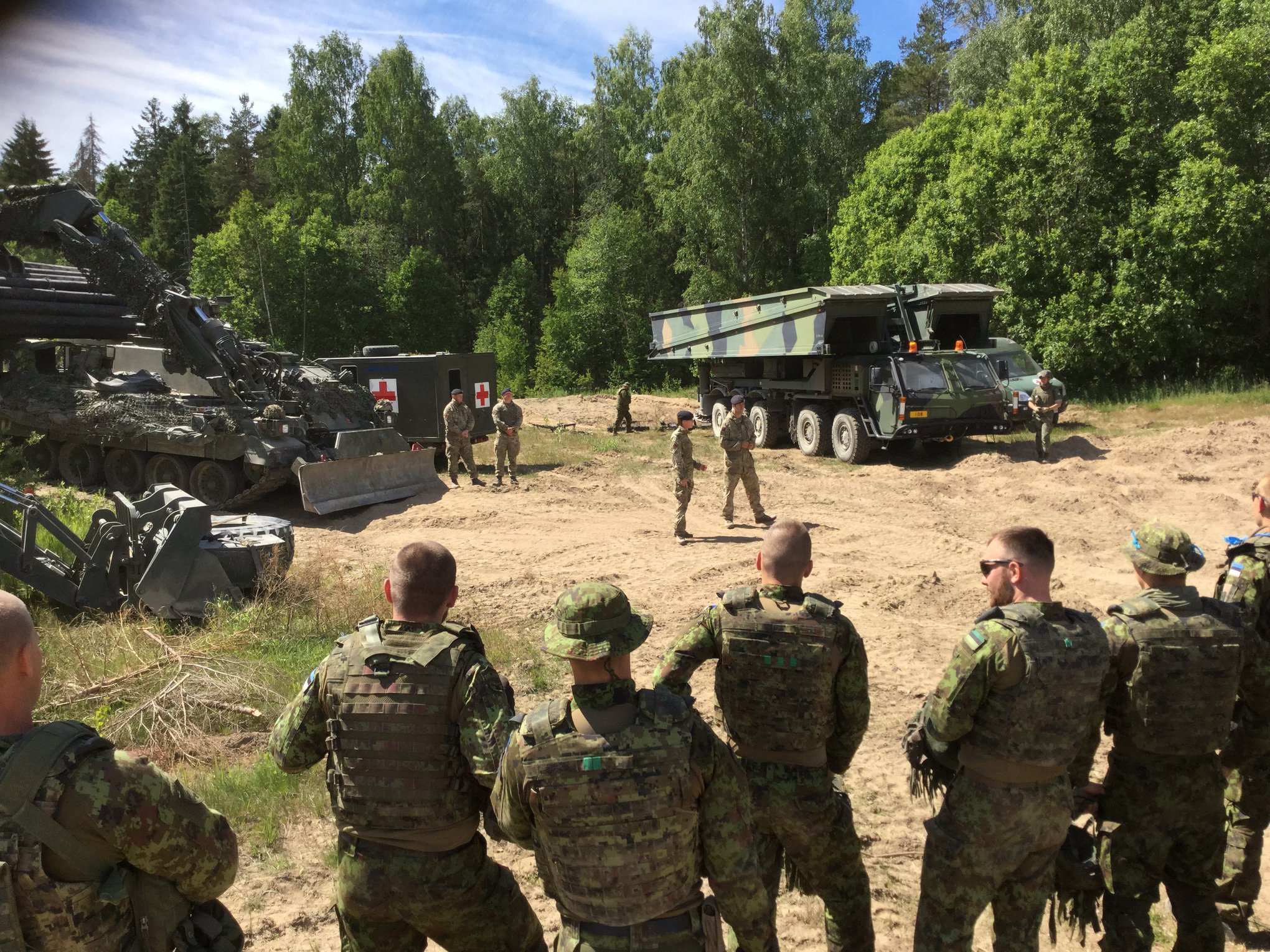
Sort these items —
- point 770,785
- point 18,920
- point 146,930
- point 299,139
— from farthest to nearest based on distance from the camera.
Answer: point 299,139 < point 770,785 < point 146,930 < point 18,920

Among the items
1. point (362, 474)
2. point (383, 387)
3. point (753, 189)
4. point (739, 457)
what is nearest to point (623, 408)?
point (383, 387)

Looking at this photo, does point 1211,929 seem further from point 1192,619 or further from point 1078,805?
point 1192,619

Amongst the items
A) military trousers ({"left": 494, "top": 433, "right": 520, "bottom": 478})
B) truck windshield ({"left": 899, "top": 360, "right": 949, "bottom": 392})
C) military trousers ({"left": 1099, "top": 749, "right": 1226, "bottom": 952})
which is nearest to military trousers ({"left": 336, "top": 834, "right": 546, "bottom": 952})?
military trousers ({"left": 1099, "top": 749, "right": 1226, "bottom": 952})

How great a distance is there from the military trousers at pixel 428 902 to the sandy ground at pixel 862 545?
44.8 inches

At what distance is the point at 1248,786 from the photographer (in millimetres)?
3822

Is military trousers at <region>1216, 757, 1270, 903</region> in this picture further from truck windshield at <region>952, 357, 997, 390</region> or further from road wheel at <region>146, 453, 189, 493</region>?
road wheel at <region>146, 453, 189, 493</region>

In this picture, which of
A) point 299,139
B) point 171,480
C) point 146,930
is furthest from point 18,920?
point 299,139

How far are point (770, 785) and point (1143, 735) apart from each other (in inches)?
51.0

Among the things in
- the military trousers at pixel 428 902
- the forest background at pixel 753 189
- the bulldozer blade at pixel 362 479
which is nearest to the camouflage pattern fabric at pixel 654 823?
the military trousers at pixel 428 902

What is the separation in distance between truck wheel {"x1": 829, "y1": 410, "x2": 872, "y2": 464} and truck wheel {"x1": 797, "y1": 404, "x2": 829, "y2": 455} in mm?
274

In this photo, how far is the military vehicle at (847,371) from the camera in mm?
14492

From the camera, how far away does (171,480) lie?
12.7m

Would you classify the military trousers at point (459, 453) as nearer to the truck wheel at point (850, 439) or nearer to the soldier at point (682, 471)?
the soldier at point (682, 471)

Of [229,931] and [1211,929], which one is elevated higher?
[229,931]
